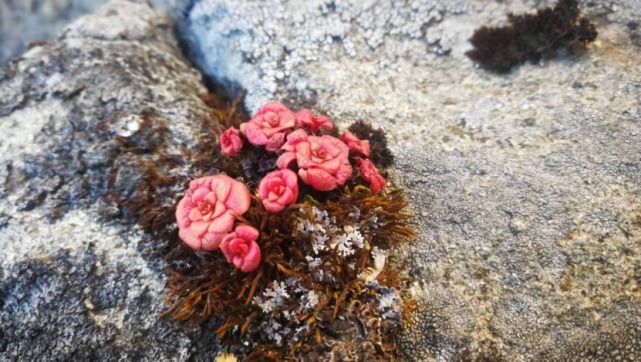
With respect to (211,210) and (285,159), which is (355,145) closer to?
(285,159)

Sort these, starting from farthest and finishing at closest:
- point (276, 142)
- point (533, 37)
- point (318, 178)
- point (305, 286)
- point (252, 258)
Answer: point (533, 37)
point (276, 142)
point (318, 178)
point (305, 286)
point (252, 258)

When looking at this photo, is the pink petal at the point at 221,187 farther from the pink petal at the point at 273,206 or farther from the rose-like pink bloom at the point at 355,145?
the rose-like pink bloom at the point at 355,145

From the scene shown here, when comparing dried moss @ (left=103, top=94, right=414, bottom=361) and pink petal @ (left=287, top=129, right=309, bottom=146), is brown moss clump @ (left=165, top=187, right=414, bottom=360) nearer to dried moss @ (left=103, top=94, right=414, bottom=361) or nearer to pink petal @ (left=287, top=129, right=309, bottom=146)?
dried moss @ (left=103, top=94, right=414, bottom=361)

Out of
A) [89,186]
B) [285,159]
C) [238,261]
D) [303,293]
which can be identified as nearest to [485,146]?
[285,159]

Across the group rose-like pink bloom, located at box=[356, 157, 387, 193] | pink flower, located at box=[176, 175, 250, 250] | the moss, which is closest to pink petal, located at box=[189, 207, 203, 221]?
pink flower, located at box=[176, 175, 250, 250]

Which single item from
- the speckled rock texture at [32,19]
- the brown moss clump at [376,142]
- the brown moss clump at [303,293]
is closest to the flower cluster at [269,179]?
the brown moss clump at [303,293]
